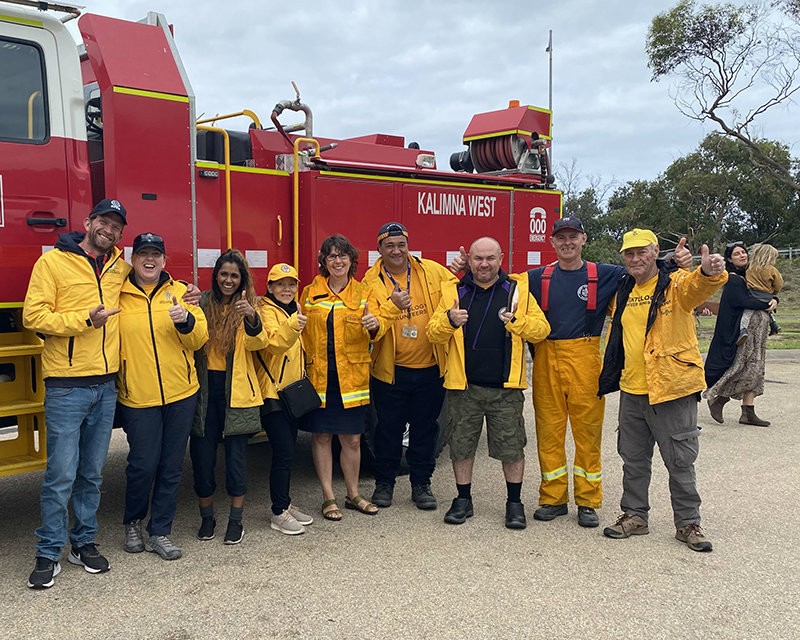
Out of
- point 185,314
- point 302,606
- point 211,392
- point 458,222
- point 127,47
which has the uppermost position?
point 127,47

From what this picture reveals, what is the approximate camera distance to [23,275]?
12.5ft

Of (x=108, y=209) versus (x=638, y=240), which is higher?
(x=108, y=209)

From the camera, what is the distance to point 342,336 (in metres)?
4.52

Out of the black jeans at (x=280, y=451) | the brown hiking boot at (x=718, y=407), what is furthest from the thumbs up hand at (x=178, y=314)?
the brown hiking boot at (x=718, y=407)

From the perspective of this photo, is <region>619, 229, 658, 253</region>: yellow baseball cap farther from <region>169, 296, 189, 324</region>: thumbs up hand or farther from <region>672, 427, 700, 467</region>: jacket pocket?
<region>169, 296, 189, 324</region>: thumbs up hand

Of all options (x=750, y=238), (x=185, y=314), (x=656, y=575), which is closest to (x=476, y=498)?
(x=656, y=575)

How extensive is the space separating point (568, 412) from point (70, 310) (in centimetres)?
289

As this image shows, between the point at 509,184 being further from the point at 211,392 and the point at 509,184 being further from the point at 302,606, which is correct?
the point at 302,606

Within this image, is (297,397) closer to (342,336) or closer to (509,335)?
(342,336)

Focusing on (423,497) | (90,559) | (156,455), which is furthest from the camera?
(423,497)

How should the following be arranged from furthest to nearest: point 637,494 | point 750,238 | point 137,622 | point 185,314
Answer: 1. point 750,238
2. point 637,494
3. point 185,314
4. point 137,622

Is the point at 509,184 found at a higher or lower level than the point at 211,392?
higher

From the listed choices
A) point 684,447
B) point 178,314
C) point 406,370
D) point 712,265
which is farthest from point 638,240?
point 178,314

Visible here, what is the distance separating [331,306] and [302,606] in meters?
1.76
